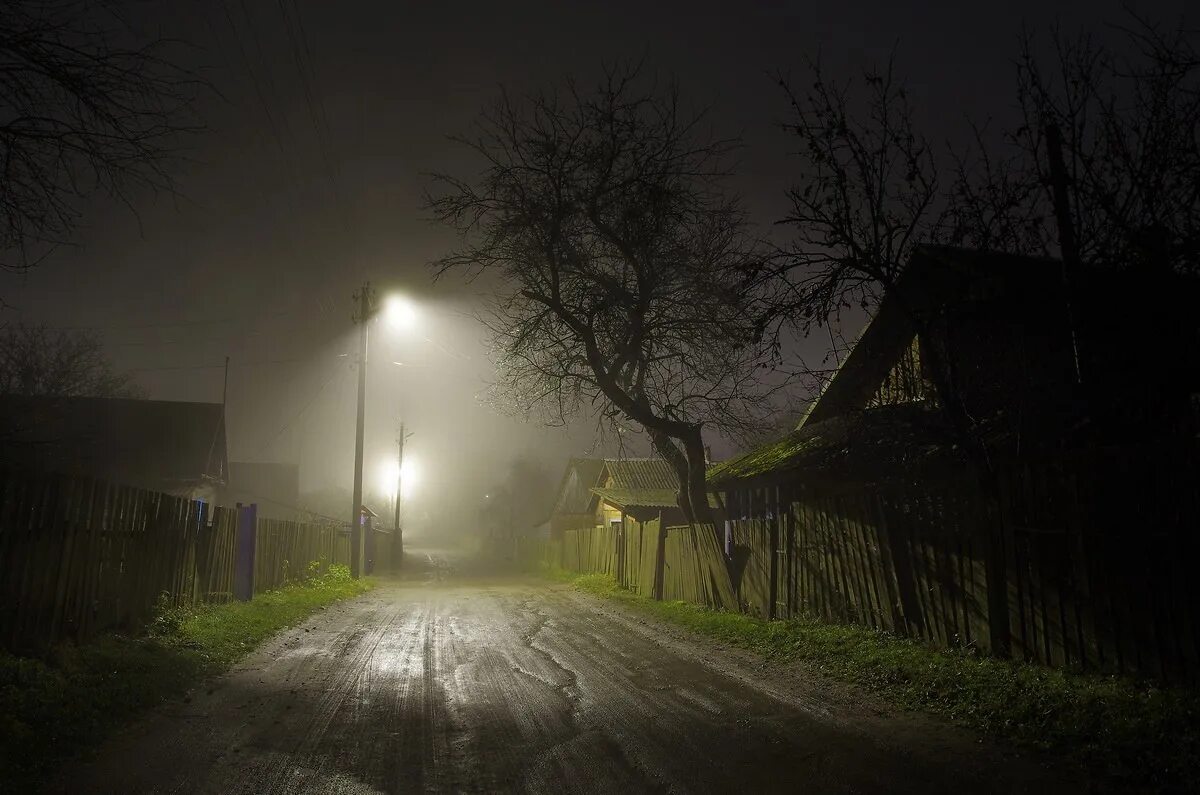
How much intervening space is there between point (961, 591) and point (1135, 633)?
192 cm

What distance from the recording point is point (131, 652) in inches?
293

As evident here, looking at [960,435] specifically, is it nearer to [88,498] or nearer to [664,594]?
[88,498]

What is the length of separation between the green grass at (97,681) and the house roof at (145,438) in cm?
2708

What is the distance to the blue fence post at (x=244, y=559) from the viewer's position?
14.3 meters

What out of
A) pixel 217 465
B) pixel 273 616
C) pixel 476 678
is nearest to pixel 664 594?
pixel 273 616

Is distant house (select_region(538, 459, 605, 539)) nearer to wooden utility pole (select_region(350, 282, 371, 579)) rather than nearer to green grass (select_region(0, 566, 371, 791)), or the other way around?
wooden utility pole (select_region(350, 282, 371, 579))

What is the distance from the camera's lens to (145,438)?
38.9 meters

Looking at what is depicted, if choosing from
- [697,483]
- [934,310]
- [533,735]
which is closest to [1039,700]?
[533,735]

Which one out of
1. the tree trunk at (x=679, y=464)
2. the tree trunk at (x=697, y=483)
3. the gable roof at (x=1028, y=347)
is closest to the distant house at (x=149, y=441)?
the tree trunk at (x=679, y=464)

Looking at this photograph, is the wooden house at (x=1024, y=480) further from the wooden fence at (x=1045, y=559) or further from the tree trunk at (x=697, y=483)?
the tree trunk at (x=697, y=483)

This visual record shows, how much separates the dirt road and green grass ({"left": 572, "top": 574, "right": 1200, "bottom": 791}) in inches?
14.9

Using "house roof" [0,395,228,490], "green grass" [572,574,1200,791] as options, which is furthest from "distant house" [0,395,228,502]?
"green grass" [572,574,1200,791]

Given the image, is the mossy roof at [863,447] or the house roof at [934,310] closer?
the house roof at [934,310]

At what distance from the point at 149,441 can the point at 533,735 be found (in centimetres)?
4005
